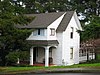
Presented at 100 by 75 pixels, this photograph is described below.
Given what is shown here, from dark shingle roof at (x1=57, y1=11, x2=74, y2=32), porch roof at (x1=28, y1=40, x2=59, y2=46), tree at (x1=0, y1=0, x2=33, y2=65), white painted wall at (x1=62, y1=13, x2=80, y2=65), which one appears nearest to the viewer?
tree at (x1=0, y1=0, x2=33, y2=65)

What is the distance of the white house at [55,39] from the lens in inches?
1575

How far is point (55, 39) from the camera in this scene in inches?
1640

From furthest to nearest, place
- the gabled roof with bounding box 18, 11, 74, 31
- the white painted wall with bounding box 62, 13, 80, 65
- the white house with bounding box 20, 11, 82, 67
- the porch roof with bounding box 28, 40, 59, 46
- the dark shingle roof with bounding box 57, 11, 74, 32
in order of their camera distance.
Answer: the white painted wall with bounding box 62, 13, 80, 65 → the dark shingle roof with bounding box 57, 11, 74, 32 → the gabled roof with bounding box 18, 11, 74, 31 → the white house with bounding box 20, 11, 82, 67 → the porch roof with bounding box 28, 40, 59, 46

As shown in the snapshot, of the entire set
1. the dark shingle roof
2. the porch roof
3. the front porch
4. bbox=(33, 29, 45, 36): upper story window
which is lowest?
the front porch

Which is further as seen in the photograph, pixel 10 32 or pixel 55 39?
pixel 55 39

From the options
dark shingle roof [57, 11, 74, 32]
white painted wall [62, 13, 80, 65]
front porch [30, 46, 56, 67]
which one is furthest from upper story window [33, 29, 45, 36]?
white painted wall [62, 13, 80, 65]

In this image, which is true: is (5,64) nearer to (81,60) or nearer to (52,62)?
(52,62)

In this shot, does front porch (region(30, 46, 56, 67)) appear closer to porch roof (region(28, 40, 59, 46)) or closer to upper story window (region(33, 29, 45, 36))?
porch roof (region(28, 40, 59, 46))

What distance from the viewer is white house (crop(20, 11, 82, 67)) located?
40000 millimetres

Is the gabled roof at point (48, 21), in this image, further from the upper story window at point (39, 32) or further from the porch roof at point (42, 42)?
the porch roof at point (42, 42)

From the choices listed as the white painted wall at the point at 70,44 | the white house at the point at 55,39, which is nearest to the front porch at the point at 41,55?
the white house at the point at 55,39

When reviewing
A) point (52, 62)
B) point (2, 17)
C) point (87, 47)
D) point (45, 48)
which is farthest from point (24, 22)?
point (87, 47)

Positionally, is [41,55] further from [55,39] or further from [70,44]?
[70,44]

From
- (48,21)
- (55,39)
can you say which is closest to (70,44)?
(55,39)
